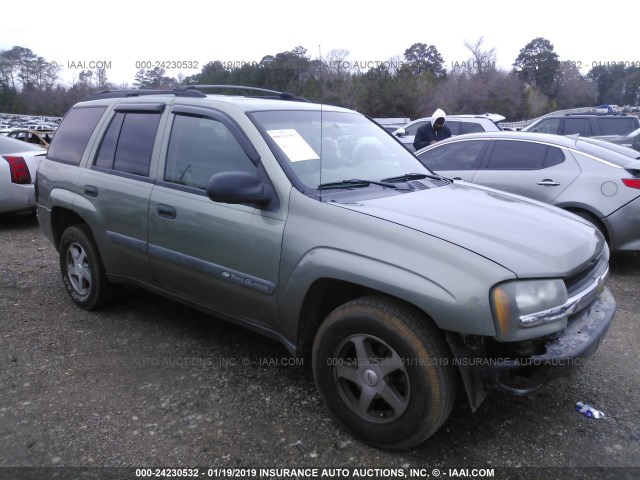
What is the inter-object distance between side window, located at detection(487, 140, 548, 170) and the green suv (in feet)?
8.57

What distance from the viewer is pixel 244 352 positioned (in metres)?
3.80

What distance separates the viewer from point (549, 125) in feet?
41.3

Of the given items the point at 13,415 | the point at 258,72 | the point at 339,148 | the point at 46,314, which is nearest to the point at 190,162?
the point at 339,148

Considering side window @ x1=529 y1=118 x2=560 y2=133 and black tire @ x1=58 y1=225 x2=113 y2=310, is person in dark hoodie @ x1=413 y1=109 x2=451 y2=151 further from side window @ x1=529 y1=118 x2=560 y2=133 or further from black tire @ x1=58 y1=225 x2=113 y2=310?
black tire @ x1=58 y1=225 x2=113 y2=310

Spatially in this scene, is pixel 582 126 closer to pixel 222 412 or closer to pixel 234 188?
pixel 234 188

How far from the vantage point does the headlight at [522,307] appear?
2266 mm

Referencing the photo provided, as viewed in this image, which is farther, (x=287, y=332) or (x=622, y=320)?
(x=622, y=320)

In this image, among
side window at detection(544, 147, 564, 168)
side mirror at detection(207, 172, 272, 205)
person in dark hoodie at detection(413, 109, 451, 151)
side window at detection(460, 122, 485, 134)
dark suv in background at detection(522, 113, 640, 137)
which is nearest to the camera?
side mirror at detection(207, 172, 272, 205)

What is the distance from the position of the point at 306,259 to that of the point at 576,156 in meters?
4.24

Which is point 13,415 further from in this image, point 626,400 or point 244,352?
point 626,400

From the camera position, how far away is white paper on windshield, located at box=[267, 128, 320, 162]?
3.15 m

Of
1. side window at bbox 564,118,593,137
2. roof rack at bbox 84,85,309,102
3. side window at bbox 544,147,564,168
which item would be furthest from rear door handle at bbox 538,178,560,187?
side window at bbox 564,118,593,137

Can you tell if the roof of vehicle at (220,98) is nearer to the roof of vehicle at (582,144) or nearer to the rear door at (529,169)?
the rear door at (529,169)

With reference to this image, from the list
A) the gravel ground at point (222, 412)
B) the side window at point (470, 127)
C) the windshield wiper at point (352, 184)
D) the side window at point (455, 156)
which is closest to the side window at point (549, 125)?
the side window at point (470, 127)
